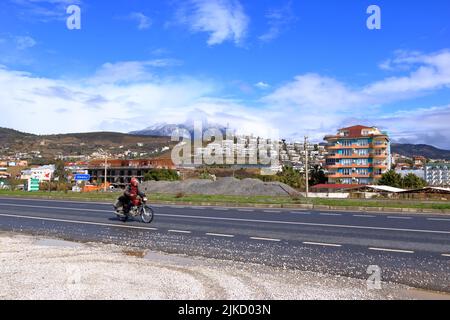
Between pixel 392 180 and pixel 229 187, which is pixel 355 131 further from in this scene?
pixel 229 187

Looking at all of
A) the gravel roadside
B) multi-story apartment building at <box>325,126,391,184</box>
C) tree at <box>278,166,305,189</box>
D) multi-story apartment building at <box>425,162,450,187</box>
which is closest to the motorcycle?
the gravel roadside

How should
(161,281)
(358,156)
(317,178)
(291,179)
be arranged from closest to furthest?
(161,281) → (358,156) → (291,179) → (317,178)

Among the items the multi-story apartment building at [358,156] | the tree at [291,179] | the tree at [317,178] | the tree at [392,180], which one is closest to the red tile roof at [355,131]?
the multi-story apartment building at [358,156]

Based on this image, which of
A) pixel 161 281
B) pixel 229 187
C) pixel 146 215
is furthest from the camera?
pixel 229 187

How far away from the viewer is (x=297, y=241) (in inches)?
469

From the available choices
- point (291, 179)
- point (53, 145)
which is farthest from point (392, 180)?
point (53, 145)

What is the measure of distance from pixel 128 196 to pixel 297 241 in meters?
7.55

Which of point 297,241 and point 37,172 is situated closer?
point 297,241

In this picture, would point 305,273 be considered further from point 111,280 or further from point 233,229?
point 233,229

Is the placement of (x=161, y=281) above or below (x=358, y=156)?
below

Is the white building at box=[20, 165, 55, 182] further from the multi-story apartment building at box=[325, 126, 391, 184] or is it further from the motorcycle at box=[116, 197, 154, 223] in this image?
the motorcycle at box=[116, 197, 154, 223]

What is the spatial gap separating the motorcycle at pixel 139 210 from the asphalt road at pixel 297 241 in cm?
41
